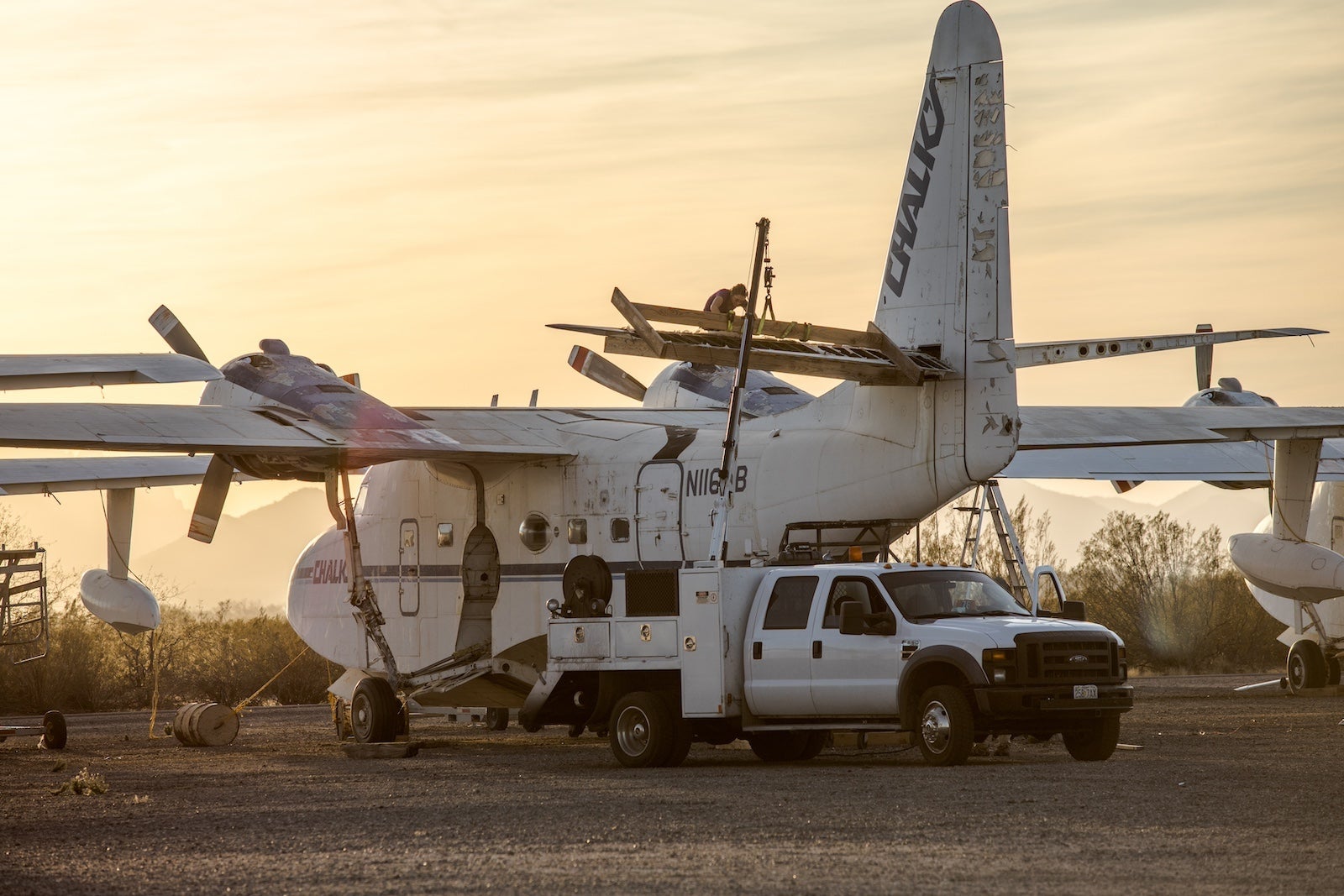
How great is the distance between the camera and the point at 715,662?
17.5m

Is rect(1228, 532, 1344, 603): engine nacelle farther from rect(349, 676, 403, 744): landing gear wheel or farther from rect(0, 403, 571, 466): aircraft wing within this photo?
rect(349, 676, 403, 744): landing gear wheel

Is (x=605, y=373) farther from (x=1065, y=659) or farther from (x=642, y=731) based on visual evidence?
(x=1065, y=659)

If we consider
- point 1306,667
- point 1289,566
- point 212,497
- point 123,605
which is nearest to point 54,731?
point 212,497

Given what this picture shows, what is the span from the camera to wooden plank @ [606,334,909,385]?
16.5m

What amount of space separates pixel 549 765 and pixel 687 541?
10.2 ft

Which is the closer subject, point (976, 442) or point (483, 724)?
point (976, 442)

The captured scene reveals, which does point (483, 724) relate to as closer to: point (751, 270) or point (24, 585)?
point (24, 585)

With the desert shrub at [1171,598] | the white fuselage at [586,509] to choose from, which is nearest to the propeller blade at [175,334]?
the white fuselage at [586,509]

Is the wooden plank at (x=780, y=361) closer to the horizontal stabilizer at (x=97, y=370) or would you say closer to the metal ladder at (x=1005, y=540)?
the metal ladder at (x=1005, y=540)

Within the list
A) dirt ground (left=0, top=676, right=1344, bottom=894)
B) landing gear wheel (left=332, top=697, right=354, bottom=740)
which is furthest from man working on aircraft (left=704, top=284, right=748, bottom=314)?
landing gear wheel (left=332, top=697, right=354, bottom=740)

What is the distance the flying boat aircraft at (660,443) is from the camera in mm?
18344

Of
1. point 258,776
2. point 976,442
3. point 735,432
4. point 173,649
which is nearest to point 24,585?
point 258,776

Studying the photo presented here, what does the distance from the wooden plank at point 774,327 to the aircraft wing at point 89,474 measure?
1430 centimetres

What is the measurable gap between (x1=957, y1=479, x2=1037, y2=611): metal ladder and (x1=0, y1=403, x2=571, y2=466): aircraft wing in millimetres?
5152
